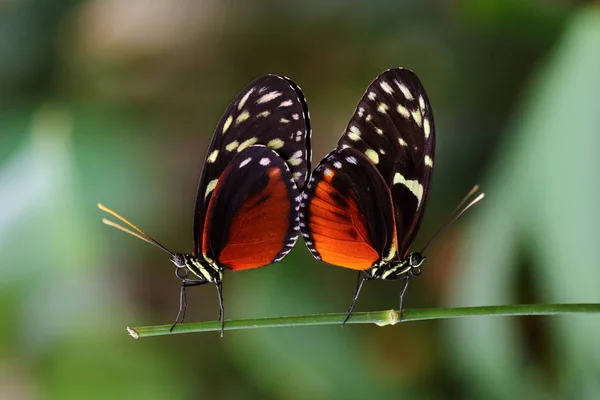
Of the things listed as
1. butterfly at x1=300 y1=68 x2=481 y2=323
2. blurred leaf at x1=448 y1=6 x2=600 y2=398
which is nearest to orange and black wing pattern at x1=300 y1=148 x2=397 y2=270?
butterfly at x1=300 y1=68 x2=481 y2=323

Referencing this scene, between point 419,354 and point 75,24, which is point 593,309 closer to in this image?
point 419,354

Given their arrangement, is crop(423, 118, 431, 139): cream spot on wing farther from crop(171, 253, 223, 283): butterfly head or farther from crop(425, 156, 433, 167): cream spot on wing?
crop(171, 253, 223, 283): butterfly head

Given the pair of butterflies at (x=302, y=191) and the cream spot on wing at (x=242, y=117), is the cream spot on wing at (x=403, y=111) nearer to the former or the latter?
the pair of butterflies at (x=302, y=191)

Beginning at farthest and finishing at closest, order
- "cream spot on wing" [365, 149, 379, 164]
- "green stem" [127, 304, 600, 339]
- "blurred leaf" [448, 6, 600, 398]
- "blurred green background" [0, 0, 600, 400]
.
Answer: "blurred green background" [0, 0, 600, 400] < "blurred leaf" [448, 6, 600, 398] < "cream spot on wing" [365, 149, 379, 164] < "green stem" [127, 304, 600, 339]

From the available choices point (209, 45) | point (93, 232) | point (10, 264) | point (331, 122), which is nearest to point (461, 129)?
point (331, 122)

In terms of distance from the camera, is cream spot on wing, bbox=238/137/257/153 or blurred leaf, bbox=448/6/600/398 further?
blurred leaf, bbox=448/6/600/398

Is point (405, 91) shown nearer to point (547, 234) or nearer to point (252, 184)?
point (252, 184)

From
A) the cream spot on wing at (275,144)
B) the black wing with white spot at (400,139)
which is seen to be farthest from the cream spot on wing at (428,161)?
the cream spot on wing at (275,144)
